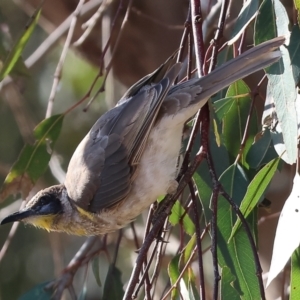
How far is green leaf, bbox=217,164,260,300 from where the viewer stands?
1925mm

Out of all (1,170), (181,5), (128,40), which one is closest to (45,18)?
(128,40)

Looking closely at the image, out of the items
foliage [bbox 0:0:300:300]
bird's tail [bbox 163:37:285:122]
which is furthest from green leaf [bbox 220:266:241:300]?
bird's tail [bbox 163:37:285:122]

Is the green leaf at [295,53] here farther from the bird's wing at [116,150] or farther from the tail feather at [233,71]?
the bird's wing at [116,150]

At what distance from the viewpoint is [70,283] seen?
265cm

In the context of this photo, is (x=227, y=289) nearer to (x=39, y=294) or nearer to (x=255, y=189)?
(x=255, y=189)

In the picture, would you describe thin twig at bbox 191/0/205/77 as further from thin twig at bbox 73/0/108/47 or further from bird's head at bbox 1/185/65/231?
thin twig at bbox 73/0/108/47

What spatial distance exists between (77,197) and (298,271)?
2.76ft

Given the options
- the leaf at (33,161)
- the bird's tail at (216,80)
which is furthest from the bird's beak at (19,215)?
the bird's tail at (216,80)

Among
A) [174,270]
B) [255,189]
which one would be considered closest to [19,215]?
[174,270]

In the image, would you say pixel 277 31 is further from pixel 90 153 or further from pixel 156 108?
pixel 90 153

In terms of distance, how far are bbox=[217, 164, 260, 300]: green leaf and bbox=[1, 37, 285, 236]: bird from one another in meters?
0.20

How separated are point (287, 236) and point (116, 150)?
710mm

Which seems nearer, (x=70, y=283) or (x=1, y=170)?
(x=70, y=283)

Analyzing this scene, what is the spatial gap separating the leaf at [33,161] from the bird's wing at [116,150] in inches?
7.7
